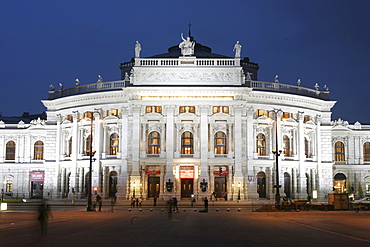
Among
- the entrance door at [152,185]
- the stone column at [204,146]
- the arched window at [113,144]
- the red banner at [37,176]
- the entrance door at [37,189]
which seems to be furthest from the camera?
the entrance door at [37,189]

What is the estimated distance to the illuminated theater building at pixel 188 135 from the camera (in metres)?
72.8

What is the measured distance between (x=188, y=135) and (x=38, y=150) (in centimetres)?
2854

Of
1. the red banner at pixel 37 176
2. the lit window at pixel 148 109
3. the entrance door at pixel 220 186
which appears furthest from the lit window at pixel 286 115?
the red banner at pixel 37 176

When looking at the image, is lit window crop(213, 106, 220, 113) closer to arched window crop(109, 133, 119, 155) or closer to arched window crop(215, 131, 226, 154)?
arched window crop(215, 131, 226, 154)

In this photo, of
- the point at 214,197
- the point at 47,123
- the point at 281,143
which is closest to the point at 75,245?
the point at 214,197

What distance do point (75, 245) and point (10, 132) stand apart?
7186 centimetres

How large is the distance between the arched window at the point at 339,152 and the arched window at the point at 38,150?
49.0m

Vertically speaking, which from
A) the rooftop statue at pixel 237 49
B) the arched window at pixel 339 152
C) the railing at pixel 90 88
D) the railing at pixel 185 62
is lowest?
the arched window at pixel 339 152

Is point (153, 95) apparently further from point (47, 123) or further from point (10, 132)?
point (10, 132)

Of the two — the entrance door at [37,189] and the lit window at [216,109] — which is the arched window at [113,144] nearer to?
the lit window at [216,109]

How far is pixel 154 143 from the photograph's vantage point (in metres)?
74.7

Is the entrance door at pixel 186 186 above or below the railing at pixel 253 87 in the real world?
below

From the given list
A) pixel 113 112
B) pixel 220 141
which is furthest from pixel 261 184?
pixel 113 112

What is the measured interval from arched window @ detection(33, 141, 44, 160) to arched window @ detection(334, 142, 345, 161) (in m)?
49.0
